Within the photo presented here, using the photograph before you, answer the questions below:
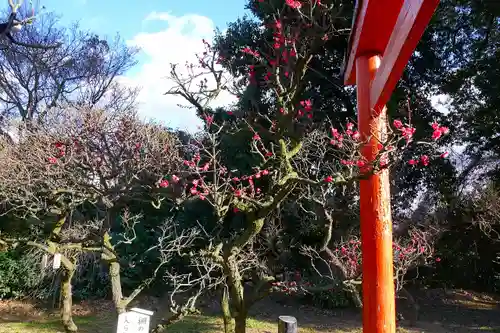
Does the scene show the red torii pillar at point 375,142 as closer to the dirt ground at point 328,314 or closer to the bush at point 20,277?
the dirt ground at point 328,314

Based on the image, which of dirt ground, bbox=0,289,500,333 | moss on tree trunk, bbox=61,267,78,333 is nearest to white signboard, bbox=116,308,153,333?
moss on tree trunk, bbox=61,267,78,333

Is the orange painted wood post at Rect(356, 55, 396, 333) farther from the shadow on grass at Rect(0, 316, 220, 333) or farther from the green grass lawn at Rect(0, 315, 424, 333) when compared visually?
the shadow on grass at Rect(0, 316, 220, 333)

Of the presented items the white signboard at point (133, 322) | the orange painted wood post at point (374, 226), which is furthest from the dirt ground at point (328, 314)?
the orange painted wood post at point (374, 226)

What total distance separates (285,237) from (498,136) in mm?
4774

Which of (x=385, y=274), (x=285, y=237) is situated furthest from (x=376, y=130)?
(x=285, y=237)

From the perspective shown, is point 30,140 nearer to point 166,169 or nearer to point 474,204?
point 166,169

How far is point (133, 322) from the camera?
299cm

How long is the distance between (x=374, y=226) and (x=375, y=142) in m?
0.55

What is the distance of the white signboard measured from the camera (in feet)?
A: 9.71

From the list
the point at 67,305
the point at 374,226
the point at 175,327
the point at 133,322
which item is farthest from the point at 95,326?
the point at 374,226

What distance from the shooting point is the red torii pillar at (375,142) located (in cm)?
217

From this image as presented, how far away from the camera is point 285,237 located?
7.61m

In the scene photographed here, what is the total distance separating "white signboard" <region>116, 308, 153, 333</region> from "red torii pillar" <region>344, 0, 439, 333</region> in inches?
67.0

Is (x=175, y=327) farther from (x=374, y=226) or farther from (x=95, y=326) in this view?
(x=374, y=226)
